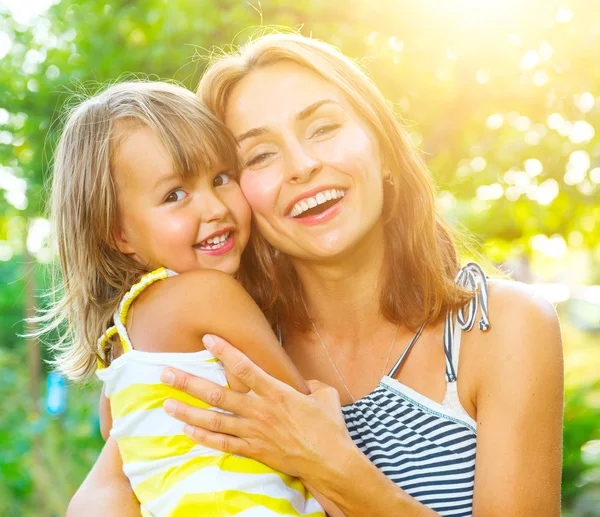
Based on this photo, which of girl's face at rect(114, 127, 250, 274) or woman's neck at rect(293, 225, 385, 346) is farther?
woman's neck at rect(293, 225, 385, 346)

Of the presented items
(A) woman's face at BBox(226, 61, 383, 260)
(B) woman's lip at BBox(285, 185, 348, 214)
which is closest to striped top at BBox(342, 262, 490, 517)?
(A) woman's face at BBox(226, 61, 383, 260)

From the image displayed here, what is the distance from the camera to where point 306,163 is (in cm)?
226

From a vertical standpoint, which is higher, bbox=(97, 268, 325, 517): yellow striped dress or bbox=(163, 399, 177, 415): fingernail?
bbox=(163, 399, 177, 415): fingernail

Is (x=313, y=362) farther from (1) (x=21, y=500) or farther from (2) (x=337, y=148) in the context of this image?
(1) (x=21, y=500)

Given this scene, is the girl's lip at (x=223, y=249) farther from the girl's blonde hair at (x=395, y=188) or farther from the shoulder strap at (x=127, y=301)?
the girl's blonde hair at (x=395, y=188)

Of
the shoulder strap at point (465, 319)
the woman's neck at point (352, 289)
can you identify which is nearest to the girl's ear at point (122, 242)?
the woman's neck at point (352, 289)

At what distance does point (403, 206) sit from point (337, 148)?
0.42 m

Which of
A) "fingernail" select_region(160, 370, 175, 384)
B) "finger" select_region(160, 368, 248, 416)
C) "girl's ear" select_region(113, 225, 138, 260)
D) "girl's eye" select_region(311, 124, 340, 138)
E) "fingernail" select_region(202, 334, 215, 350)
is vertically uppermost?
"girl's eye" select_region(311, 124, 340, 138)

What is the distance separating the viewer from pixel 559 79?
14.3ft

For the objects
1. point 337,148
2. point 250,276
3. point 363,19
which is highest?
point 363,19

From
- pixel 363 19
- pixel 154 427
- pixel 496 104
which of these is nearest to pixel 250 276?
pixel 154 427

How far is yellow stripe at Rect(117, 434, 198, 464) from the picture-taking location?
1.99 metres

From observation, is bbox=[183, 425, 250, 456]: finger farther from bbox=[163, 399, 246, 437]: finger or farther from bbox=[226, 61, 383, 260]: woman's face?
bbox=[226, 61, 383, 260]: woman's face

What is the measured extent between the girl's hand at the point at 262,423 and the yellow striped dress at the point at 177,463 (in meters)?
0.04
